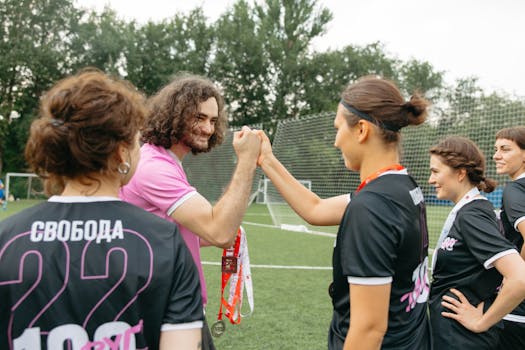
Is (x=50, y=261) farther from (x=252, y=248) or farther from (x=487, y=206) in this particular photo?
(x=252, y=248)

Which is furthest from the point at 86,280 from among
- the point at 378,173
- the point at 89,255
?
the point at 378,173

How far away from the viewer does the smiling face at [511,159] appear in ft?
11.4

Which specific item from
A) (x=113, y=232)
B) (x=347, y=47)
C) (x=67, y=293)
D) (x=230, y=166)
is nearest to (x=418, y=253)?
(x=113, y=232)

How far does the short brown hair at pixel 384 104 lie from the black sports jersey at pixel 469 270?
0.75m

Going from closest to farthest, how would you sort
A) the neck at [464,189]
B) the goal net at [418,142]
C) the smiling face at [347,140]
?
the smiling face at [347,140]
the neck at [464,189]
the goal net at [418,142]

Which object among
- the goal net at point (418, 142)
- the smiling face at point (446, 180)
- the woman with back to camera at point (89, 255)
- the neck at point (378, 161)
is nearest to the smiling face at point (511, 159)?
the smiling face at point (446, 180)

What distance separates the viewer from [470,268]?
239 centimetres

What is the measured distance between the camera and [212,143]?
2.90 meters

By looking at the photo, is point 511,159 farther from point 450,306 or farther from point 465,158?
point 450,306

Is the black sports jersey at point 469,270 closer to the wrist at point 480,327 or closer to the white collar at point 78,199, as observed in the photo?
the wrist at point 480,327

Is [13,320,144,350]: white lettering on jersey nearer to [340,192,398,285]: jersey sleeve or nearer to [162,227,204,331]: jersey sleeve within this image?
[162,227,204,331]: jersey sleeve

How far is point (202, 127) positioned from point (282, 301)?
14.5 ft

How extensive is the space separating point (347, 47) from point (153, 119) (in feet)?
141

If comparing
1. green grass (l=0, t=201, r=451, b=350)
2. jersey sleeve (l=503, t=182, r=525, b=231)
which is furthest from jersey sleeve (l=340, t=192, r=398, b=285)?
green grass (l=0, t=201, r=451, b=350)
